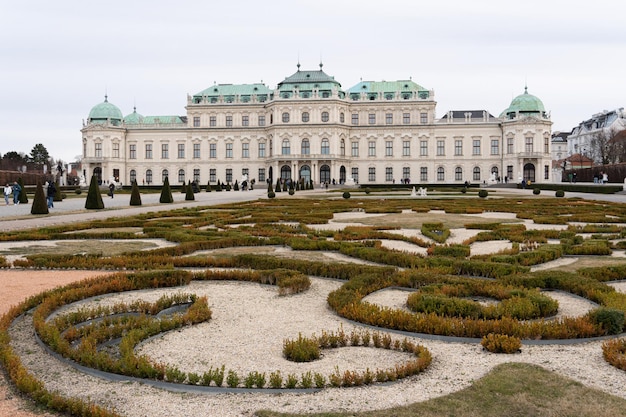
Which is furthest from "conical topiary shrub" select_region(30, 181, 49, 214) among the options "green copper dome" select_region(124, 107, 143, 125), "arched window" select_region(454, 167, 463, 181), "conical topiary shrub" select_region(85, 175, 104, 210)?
"green copper dome" select_region(124, 107, 143, 125)

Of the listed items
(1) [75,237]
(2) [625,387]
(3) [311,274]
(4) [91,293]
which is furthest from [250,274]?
(1) [75,237]

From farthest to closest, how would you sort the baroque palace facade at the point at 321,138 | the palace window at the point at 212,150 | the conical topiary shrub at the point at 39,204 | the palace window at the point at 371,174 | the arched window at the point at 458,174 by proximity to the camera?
the palace window at the point at 212,150, the palace window at the point at 371,174, the arched window at the point at 458,174, the baroque palace facade at the point at 321,138, the conical topiary shrub at the point at 39,204

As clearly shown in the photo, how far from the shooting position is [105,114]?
7431cm

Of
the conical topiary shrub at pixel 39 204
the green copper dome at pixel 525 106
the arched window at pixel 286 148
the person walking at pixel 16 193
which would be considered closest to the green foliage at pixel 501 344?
the conical topiary shrub at pixel 39 204

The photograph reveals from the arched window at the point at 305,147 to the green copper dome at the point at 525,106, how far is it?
25141mm

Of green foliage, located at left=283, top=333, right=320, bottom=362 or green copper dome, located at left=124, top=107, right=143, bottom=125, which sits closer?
green foliage, located at left=283, top=333, right=320, bottom=362

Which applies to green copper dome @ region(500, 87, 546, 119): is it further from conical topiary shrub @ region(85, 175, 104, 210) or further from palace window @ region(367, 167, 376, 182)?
conical topiary shrub @ region(85, 175, 104, 210)

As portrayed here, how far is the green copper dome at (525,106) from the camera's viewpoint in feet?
232

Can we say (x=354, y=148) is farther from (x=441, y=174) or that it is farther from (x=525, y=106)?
(x=525, y=106)

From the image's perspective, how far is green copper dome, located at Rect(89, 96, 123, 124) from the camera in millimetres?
74062

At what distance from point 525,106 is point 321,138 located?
25.1 meters

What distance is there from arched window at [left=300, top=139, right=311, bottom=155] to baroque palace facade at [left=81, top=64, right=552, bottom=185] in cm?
12

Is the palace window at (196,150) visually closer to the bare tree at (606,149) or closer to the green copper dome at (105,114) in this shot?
the green copper dome at (105,114)

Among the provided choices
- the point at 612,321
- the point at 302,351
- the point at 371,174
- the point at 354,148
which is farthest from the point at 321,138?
the point at 302,351
